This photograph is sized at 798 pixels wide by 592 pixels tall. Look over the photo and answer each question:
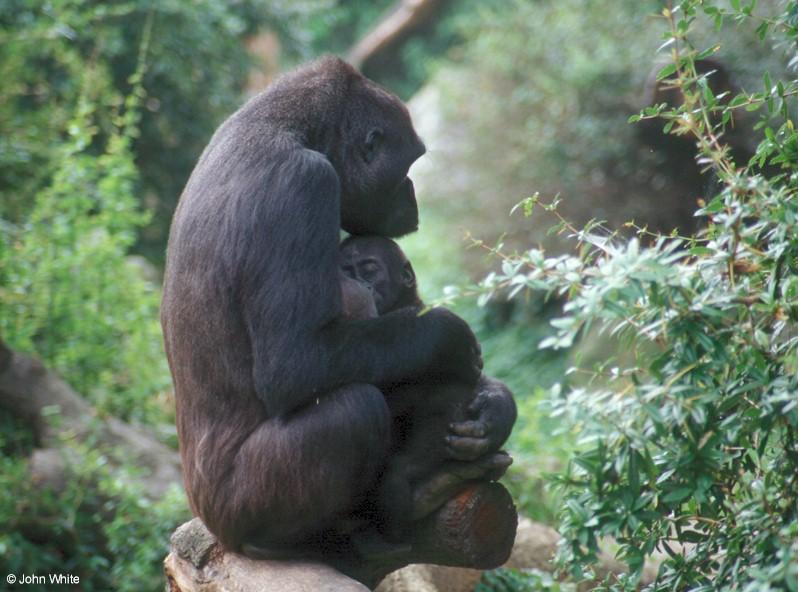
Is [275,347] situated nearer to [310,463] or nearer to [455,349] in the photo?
[310,463]

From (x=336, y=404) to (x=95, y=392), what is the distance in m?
4.16

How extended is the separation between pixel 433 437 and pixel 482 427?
0.18 metres

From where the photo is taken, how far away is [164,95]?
980 centimetres

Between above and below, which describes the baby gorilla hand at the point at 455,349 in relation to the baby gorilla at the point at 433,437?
above

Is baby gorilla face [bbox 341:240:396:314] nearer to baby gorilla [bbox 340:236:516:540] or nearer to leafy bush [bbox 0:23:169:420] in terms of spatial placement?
baby gorilla [bbox 340:236:516:540]

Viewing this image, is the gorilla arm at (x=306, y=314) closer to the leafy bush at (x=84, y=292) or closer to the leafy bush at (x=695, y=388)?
the leafy bush at (x=695, y=388)

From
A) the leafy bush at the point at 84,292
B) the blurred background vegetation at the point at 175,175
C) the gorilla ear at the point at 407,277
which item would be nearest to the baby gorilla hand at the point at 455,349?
the gorilla ear at the point at 407,277

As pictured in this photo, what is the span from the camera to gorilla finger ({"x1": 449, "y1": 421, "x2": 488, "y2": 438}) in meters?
3.23

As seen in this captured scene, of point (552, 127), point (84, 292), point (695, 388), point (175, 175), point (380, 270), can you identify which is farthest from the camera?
point (175, 175)

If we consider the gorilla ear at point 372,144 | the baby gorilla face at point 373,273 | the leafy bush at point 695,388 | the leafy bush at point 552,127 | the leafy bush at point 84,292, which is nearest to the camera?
the leafy bush at point 695,388

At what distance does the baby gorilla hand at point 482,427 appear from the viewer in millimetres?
3234

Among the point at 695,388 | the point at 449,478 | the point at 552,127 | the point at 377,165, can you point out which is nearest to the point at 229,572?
the point at 449,478

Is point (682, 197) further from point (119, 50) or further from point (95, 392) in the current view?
point (119, 50)

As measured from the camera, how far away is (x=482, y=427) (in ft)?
10.6
